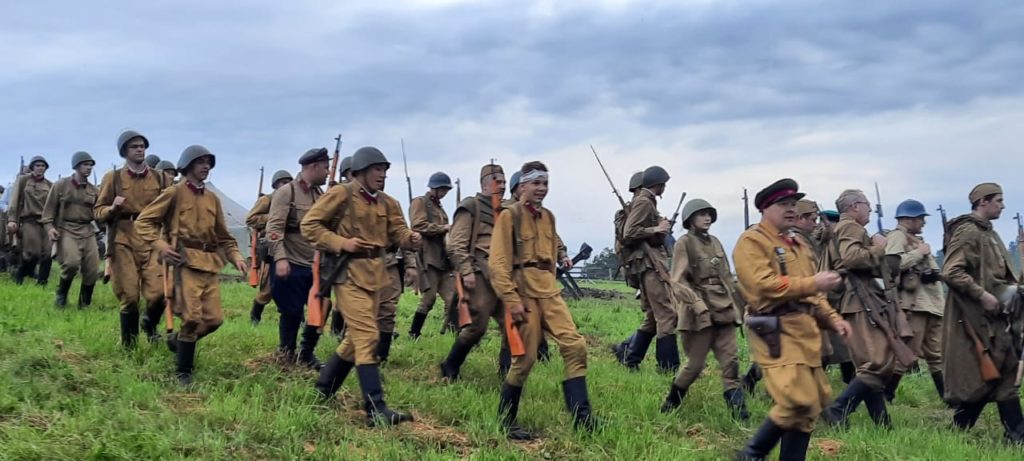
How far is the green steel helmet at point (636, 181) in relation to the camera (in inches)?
388

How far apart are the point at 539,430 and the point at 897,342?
333 centimetres

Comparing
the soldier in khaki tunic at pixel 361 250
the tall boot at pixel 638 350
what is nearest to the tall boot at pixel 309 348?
the soldier in khaki tunic at pixel 361 250

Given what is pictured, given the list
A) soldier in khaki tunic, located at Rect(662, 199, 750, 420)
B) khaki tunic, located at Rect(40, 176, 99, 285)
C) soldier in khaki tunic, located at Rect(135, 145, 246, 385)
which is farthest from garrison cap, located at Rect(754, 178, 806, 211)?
khaki tunic, located at Rect(40, 176, 99, 285)

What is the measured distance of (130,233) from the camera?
8906 millimetres

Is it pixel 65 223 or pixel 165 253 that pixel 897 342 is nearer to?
pixel 165 253

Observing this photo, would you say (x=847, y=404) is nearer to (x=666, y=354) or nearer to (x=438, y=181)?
(x=666, y=354)

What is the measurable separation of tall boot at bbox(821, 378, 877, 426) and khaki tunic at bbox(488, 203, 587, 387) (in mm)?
2583

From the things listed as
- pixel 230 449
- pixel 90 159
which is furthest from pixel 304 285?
pixel 90 159

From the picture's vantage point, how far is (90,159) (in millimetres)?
11891

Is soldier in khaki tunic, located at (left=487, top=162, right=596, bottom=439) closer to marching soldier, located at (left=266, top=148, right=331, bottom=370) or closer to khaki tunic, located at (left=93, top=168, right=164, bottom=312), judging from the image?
marching soldier, located at (left=266, top=148, right=331, bottom=370)

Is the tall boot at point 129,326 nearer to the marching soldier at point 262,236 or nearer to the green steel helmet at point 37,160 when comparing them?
the marching soldier at point 262,236

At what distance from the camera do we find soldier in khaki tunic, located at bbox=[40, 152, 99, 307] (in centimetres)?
1144

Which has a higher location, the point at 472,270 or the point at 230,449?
the point at 472,270

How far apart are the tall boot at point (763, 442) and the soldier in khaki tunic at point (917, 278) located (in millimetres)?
4300
